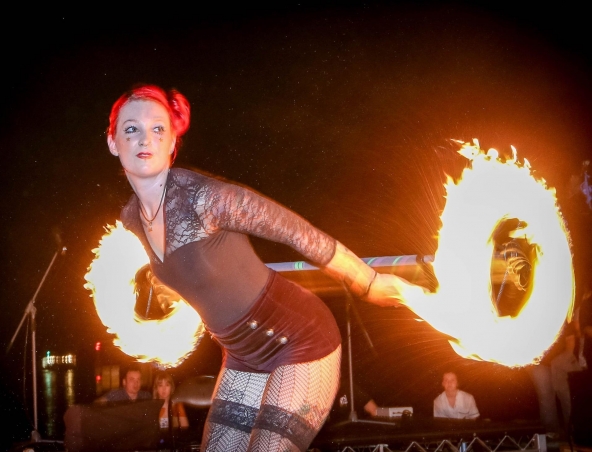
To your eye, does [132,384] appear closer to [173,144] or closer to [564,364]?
[173,144]

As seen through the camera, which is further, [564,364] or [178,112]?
[564,364]

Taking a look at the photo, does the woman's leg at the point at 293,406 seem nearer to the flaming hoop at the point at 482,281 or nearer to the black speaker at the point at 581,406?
the flaming hoop at the point at 482,281

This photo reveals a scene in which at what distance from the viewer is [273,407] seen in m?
2.33

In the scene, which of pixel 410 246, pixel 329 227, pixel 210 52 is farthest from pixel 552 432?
pixel 210 52

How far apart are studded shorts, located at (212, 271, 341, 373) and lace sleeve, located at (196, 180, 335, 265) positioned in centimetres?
23

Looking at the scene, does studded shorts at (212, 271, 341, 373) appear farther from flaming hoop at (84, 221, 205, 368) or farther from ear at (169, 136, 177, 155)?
flaming hoop at (84, 221, 205, 368)

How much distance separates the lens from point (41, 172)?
7.15 m

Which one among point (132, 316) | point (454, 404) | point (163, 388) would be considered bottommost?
point (454, 404)

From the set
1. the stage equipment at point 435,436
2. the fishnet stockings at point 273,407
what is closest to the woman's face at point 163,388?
the stage equipment at point 435,436

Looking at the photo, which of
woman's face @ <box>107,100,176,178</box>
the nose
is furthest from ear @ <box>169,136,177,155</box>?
the nose

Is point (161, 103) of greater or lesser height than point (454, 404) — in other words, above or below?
above

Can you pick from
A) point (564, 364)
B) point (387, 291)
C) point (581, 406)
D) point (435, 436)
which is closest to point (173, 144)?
point (387, 291)

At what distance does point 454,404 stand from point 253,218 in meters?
5.72

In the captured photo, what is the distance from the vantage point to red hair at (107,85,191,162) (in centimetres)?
267
